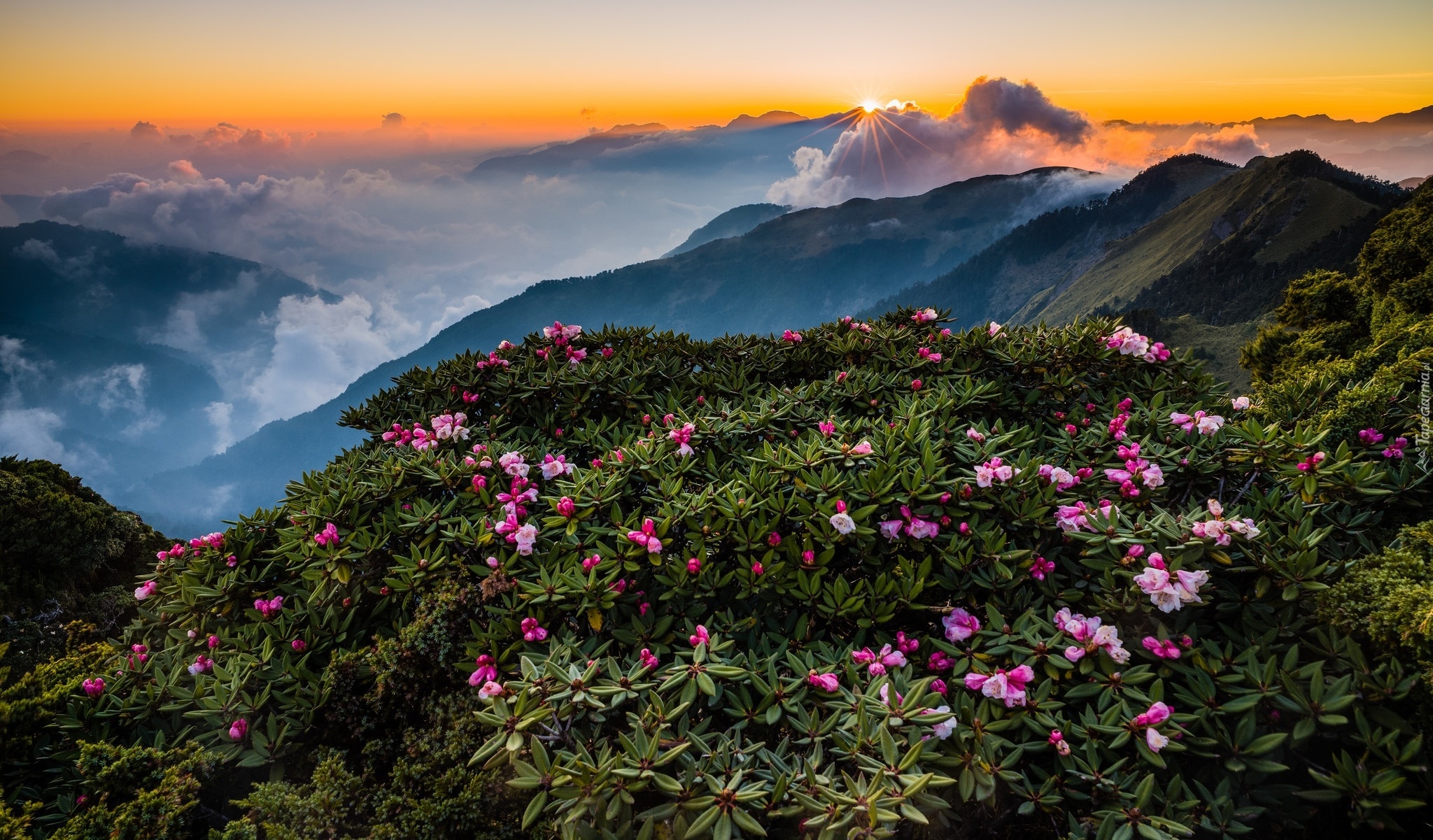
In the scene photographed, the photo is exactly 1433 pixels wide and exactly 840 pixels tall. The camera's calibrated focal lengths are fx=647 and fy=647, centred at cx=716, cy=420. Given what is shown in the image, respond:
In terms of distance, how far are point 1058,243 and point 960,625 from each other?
18138cm

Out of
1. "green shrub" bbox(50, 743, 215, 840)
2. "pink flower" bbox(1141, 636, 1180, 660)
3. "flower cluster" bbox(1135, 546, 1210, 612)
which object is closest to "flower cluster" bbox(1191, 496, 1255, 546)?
"flower cluster" bbox(1135, 546, 1210, 612)

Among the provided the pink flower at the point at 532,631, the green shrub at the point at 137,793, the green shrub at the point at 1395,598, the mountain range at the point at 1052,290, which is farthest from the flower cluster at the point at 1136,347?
the mountain range at the point at 1052,290

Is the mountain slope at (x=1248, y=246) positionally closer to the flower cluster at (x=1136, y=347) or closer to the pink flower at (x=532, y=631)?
the flower cluster at (x=1136, y=347)

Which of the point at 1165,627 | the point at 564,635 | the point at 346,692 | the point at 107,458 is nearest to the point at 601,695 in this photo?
the point at 564,635

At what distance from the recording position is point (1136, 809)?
8.25 feet

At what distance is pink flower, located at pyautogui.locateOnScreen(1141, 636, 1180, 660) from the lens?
2.99 m

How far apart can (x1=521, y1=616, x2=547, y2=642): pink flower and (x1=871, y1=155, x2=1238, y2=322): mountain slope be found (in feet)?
492

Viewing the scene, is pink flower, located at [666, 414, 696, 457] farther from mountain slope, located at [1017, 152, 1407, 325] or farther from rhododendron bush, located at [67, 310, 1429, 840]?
mountain slope, located at [1017, 152, 1407, 325]

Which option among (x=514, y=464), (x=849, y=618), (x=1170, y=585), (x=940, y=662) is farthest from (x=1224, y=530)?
(x=514, y=464)

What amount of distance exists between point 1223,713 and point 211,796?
5.10 m

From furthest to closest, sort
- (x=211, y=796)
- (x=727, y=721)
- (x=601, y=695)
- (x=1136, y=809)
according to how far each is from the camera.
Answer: (x=211, y=796)
(x=727, y=721)
(x=601, y=695)
(x=1136, y=809)

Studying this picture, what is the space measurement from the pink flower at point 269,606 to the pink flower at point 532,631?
191 centimetres

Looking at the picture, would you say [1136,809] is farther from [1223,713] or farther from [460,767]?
[460,767]

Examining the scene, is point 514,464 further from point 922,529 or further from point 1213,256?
point 1213,256
